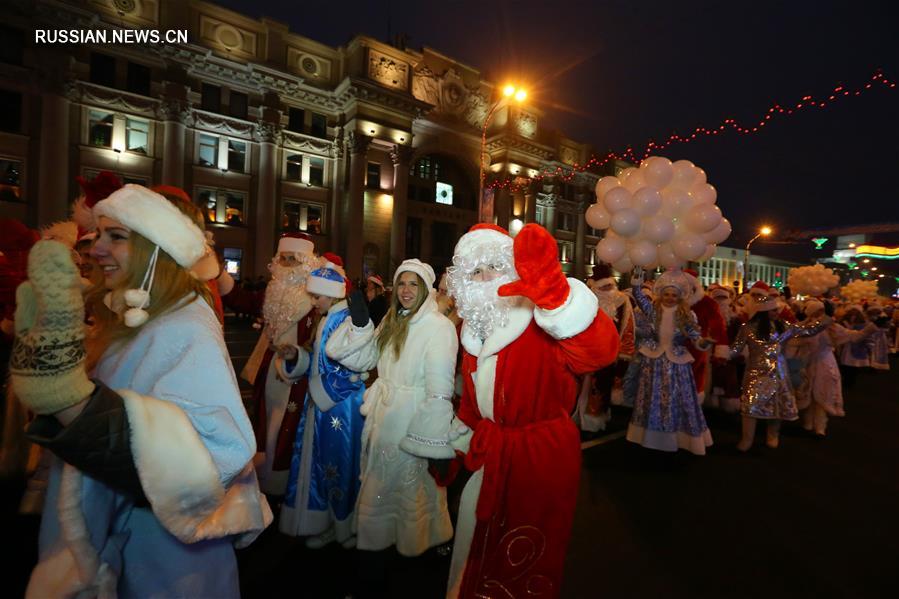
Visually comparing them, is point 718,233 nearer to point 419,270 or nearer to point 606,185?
point 606,185

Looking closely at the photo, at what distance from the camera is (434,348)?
2816mm

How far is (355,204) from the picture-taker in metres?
28.2

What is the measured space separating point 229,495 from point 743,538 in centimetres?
429

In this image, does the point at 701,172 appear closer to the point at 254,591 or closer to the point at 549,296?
the point at 549,296

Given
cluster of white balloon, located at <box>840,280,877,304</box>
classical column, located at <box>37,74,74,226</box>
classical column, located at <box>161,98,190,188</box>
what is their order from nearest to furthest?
cluster of white balloon, located at <box>840,280,877,304</box> → classical column, located at <box>37,74,74,226</box> → classical column, located at <box>161,98,190,188</box>

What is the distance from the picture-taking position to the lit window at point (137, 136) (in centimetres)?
2225

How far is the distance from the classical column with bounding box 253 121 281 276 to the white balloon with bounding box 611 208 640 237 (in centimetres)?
2442

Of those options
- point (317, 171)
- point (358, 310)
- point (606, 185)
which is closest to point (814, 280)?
point (606, 185)

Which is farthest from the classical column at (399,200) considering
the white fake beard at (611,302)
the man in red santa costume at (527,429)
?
the man in red santa costume at (527,429)

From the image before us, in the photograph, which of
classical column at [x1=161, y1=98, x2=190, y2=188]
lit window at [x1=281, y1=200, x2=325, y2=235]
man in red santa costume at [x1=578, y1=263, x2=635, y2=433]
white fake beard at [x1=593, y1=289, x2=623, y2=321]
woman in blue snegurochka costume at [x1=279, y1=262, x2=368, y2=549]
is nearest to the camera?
woman in blue snegurochka costume at [x1=279, y1=262, x2=368, y2=549]

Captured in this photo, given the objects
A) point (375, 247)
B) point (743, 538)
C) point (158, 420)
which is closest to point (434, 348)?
point (158, 420)

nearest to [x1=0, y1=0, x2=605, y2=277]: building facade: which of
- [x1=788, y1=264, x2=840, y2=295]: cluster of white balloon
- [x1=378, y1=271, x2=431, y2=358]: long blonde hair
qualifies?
[x1=788, y1=264, x2=840, y2=295]: cluster of white balloon

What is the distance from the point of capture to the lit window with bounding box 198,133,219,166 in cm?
2436

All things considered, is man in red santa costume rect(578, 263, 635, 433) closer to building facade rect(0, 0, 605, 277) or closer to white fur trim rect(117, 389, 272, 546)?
white fur trim rect(117, 389, 272, 546)
